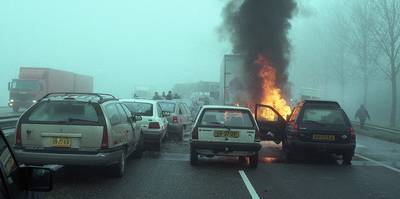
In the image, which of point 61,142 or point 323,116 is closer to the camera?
point 61,142

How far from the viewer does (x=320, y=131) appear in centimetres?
1286

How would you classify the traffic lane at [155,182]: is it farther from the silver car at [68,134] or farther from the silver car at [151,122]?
the silver car at [151,122]

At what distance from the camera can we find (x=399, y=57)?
36438 mm

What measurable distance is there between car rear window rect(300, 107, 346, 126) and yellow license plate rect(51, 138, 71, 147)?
20.5 feet

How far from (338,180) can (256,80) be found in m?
15.2

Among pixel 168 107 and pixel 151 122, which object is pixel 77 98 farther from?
pixel 168 107

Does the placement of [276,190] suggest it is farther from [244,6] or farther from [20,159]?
[244,6]

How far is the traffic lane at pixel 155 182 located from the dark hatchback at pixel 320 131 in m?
1.85

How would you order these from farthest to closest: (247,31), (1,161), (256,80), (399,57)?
(399,57) < (247,31) < (256,80) < (1,161)

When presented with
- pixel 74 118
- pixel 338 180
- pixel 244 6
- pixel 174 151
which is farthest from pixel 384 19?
pixel 74 118

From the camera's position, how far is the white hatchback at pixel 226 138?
37.9ft

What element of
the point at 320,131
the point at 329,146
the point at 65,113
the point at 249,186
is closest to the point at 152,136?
the point at 320,131

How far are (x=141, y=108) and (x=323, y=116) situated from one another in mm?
5035

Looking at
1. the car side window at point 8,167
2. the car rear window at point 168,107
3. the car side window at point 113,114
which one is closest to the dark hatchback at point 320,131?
the car side window at point 113,114
